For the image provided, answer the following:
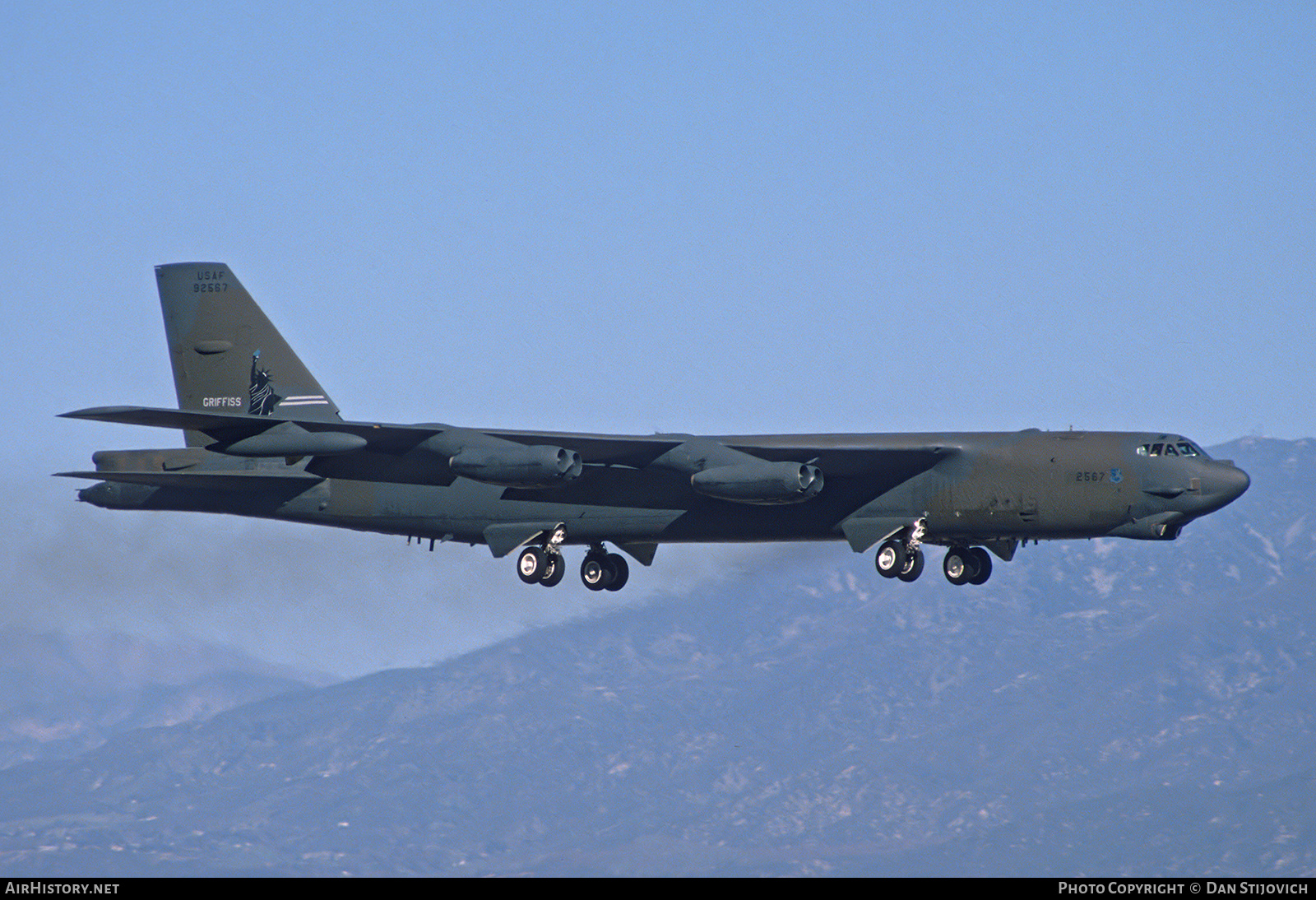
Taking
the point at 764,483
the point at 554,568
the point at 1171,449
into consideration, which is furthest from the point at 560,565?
the point at 1171,449

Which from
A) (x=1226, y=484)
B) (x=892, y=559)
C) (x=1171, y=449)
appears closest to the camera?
(x=1226, y=484)

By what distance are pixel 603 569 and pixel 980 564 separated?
A: 8859 mm

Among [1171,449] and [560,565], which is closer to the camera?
[1171,449]

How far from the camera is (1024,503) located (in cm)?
3706

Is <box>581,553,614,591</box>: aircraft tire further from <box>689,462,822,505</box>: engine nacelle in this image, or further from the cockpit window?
the cockpit window

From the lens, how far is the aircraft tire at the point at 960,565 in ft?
130

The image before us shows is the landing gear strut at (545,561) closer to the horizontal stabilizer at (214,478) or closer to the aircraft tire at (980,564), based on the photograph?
the horizontal stabilizer at (214,478)

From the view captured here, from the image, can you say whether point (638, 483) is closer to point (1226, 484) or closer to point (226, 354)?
point (226, 354)

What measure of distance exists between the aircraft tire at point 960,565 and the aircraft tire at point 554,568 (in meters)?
8.52

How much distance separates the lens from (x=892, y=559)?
38.0m

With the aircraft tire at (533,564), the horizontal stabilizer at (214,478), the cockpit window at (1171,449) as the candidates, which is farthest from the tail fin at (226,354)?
the cockpit window at (1171,449)
